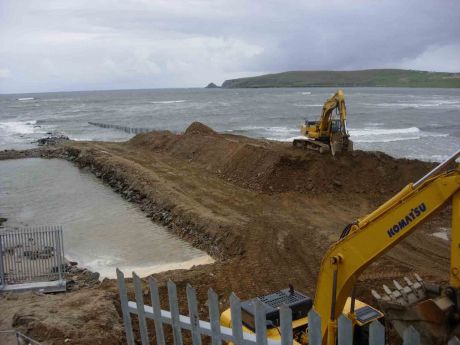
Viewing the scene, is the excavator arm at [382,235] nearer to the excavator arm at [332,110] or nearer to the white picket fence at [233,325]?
the white picket fence at [233,325]

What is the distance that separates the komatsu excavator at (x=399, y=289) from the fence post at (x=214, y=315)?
1.46 metres

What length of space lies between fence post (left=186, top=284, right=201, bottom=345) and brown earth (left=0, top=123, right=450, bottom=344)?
3.83m

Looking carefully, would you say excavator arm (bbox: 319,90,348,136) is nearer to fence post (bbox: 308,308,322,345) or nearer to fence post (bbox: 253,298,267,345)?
fence post (bbox: 253,298,267,345)

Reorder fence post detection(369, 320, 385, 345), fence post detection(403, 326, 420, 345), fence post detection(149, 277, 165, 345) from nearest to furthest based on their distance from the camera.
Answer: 1. fence post detection(403, 326, 420, 345)
2. fence post detection(369, 320, 385, 345)
3. fence post detection(149, 277, 165, 345)

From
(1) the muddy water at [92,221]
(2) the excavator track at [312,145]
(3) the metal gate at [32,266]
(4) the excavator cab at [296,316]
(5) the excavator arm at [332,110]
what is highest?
(5) the excavator arm at [332,110]

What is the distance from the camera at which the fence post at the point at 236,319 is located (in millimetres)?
3629

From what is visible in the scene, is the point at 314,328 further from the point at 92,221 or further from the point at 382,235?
the point at 92,221

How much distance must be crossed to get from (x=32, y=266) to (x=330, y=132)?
15.9m

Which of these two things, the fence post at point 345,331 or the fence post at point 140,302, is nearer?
the fence post at point 345,331

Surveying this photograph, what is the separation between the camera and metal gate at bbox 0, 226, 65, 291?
11742mm

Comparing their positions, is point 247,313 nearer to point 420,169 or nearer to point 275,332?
point 275,332

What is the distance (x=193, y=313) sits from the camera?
4102 mm

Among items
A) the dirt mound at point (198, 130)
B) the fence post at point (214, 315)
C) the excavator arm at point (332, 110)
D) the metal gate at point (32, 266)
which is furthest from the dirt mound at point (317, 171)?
the fence post at point (214, 315)

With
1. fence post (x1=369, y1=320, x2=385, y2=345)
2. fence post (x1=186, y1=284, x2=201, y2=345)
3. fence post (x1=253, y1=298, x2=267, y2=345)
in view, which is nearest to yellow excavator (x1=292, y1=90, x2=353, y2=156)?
fence post (x1=186, y1=284, x2=201, y2=345)
